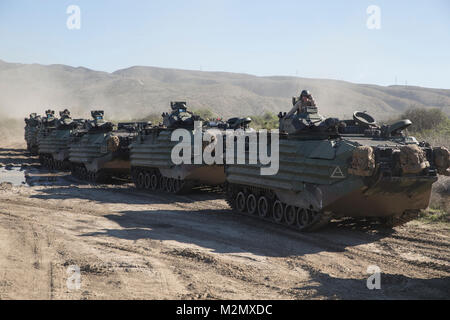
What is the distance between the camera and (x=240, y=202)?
639 inches

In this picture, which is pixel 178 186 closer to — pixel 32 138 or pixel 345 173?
pixel 345 173

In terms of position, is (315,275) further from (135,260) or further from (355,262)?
(135,260)

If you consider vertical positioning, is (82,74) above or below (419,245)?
above

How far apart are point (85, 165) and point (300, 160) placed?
14932mm

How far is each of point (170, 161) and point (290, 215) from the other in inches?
296

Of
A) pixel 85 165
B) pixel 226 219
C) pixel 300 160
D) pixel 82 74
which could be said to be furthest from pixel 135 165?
pixel 82 74

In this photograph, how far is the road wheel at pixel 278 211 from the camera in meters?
14.1

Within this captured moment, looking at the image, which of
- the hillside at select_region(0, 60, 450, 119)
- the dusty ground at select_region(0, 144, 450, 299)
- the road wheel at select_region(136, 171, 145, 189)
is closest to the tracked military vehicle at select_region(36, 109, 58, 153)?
the road wheel at select_region(136, 171, 145, 189)

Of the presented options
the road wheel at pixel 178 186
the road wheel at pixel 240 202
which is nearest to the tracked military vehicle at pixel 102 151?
the road wheel at pixel 178 186

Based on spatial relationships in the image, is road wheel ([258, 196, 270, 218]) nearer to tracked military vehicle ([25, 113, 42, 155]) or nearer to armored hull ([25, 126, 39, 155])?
armored hull ([25, 126, 39, 155])

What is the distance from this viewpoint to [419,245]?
1173 centimetres

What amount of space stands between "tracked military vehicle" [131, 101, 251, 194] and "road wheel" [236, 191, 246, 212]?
2785 millimetres

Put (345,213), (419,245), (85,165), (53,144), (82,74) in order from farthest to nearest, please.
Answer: (82,74) < (53,144) < (85,165) < (345,213) < (419,245)

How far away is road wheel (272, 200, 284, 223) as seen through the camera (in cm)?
1406
